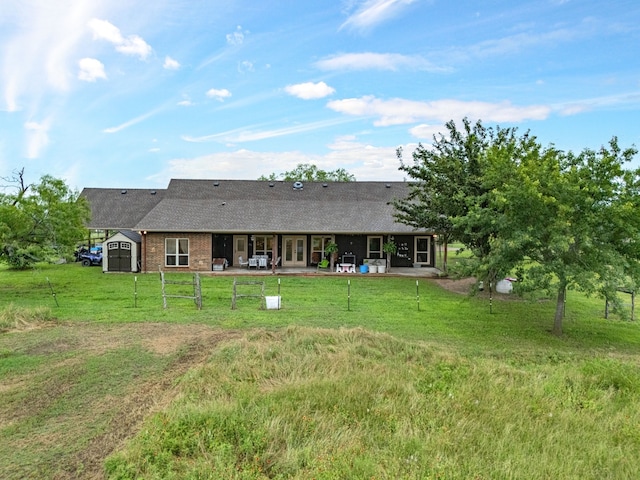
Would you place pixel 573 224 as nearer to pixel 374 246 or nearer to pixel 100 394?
pixel 100 394

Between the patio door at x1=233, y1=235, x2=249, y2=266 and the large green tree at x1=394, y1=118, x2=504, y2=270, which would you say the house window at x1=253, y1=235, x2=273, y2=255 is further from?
the large green tree at x1=394, y1=118, x2=504, y2=270

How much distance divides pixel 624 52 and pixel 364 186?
49.6 ft

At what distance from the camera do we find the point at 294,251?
23.9 metres

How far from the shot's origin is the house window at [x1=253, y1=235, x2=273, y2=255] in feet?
77.7

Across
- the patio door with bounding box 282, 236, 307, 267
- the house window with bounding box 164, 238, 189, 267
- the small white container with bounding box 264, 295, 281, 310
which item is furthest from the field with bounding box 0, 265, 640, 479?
the patio door with bounding box 282, 236, 307, 267

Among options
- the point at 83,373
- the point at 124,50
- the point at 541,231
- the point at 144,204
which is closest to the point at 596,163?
the point at 541,231

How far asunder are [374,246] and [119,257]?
13.6 m

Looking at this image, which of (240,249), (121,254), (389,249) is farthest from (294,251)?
(121,254)

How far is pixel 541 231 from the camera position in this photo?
10.2 meters

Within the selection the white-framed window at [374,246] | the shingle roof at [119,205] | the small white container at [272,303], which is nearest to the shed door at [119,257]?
the shingle roof at [119,205]

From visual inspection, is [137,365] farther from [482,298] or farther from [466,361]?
[482,298]

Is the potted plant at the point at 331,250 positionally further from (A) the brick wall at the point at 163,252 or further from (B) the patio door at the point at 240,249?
(A) the brick wall at the point at 163,252

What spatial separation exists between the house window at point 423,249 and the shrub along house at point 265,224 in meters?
0.06

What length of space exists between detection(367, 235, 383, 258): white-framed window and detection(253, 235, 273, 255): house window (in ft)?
18.2
